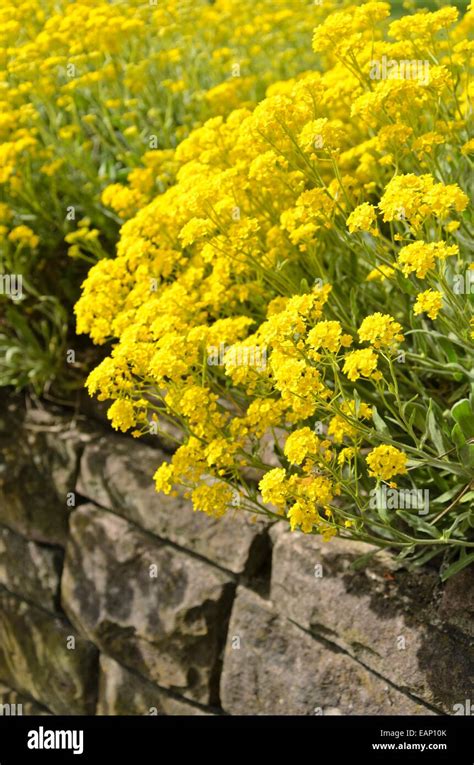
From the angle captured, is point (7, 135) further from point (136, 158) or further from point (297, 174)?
point (297, 174)

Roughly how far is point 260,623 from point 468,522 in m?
0.81

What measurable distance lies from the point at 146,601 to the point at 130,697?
0.36 m

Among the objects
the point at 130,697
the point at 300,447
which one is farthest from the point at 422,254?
the point at 130,697

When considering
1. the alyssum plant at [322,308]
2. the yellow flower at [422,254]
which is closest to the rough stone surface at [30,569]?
the alyssum plant at [322,308]

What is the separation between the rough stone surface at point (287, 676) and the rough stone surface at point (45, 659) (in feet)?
2.22

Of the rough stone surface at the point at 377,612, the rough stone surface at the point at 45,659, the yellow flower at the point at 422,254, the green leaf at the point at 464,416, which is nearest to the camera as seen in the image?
the yellow flower at the point at 422,254

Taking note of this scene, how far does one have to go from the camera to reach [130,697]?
10.4 feet

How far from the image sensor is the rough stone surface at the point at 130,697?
3028mm

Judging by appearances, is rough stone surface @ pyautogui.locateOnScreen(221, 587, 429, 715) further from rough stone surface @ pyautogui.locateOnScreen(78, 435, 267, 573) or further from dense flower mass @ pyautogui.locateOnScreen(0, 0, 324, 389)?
dense flower mass @ pyautogui.locateOnScreen(0, 0, 324, 389)

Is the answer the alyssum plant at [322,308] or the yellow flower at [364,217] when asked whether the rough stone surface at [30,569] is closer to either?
the alyssum plant at [322,308]

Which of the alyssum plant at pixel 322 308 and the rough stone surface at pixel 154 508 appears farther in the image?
the rough stone surface at pixel 154 508

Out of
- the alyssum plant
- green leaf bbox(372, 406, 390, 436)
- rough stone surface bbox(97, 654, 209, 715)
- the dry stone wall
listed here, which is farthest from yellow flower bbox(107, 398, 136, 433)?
rough stone surface bbox(97, 654, 209, 715)

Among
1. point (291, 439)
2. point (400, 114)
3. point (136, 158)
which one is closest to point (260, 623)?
point (291, 439)

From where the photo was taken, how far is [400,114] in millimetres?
2197
